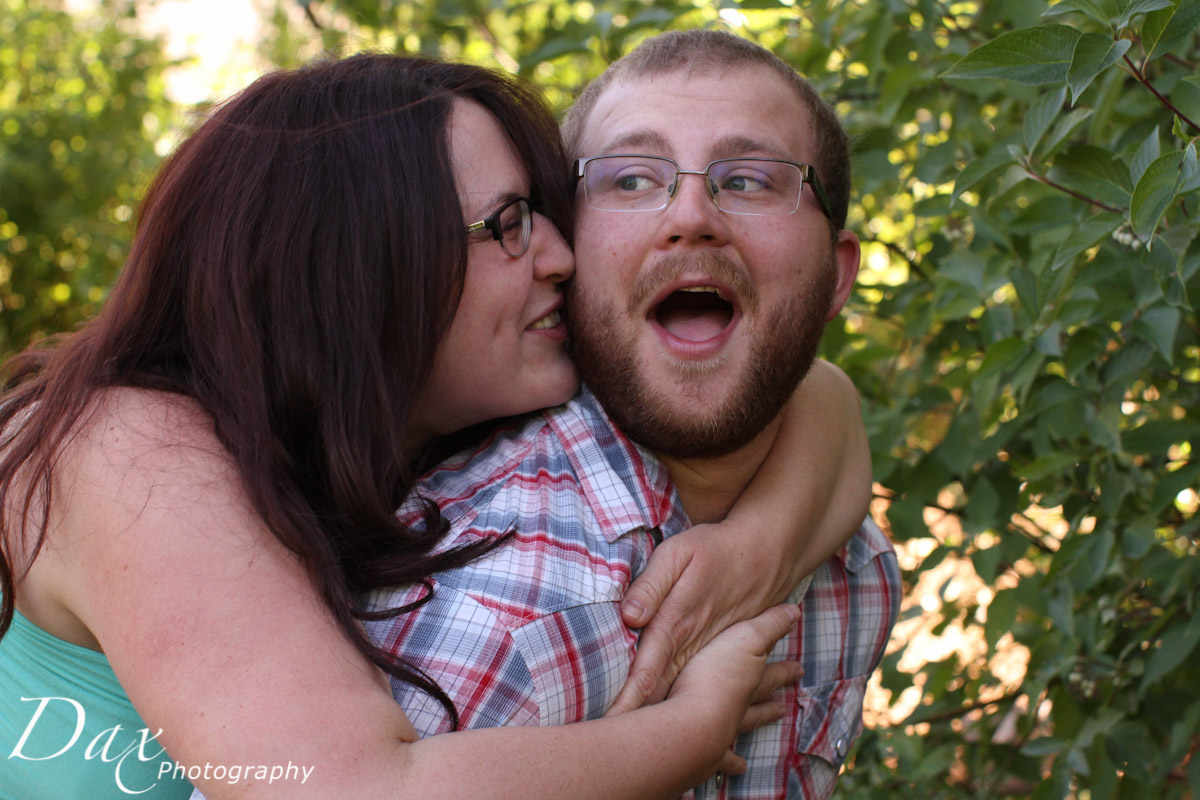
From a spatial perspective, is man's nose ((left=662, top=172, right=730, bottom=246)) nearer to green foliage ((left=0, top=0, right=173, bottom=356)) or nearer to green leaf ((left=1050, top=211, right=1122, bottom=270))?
green leaf ((left=1050, top=211, right=1122, bottom=270))

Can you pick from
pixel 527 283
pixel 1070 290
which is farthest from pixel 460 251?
pixel 1070 290

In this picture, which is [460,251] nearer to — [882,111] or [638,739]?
[638,739]

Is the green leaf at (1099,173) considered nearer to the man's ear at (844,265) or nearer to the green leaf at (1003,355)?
the green leaf at (1003,355)

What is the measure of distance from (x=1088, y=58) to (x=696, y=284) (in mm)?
858

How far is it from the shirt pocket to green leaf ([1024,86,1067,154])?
1.22 m

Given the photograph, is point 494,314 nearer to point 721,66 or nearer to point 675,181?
point 675,181

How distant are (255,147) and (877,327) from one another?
171 inches

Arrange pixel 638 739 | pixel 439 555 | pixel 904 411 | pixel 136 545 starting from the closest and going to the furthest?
pixel 136 545 → pixel 638 739 → pixel 439 555 → pixel 904 411

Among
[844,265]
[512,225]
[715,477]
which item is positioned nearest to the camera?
[512,225]

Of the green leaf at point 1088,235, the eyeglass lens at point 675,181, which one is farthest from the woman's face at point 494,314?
the green leaf at point 1088,235

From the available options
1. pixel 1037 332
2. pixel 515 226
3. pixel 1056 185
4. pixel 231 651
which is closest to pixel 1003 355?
pixel 1037 332

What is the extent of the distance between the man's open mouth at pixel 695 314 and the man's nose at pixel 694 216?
0.37 feet

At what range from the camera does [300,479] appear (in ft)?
5.78

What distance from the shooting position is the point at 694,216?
2.09 m
